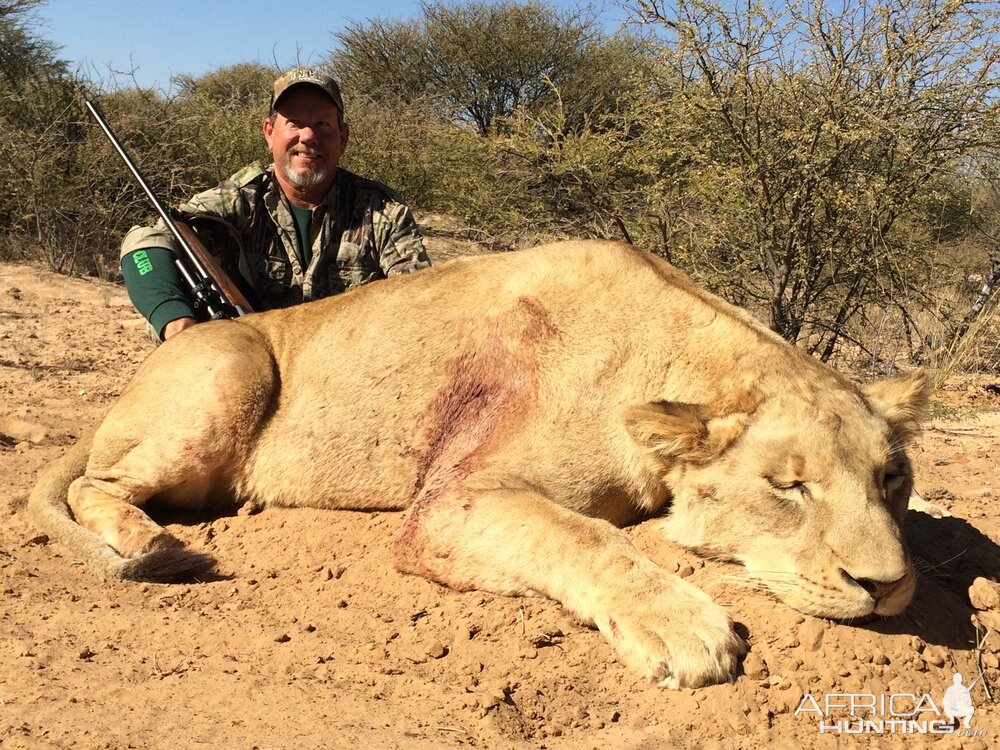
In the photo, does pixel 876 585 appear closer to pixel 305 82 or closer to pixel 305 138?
pixel 305 138

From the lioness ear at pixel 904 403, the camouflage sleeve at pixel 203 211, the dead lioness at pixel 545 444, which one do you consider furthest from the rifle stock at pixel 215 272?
the lioness ear at pixel 904 403

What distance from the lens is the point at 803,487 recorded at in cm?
345

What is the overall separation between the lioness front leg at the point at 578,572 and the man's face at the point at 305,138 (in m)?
3.33

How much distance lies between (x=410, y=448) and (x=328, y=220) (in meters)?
2.78

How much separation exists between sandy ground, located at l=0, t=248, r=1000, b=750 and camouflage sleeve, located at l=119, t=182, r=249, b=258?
212 centimetres

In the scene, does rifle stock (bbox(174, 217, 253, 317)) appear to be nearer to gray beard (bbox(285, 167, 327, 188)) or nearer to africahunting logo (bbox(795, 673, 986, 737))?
gray beard (bbox(285, 167, 327, 188))

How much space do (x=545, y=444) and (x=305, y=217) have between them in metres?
3.46

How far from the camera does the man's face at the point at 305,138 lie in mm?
6695

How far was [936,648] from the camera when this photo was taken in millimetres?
3361

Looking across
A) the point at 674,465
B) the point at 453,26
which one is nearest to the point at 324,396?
the point at 674,465

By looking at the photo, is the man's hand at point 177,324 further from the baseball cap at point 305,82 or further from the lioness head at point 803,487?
the lioness head at point 803,487

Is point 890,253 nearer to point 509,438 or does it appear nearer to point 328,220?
point 328,220

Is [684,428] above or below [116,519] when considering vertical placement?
above

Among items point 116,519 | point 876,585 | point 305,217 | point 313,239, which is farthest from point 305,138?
point 876,585
